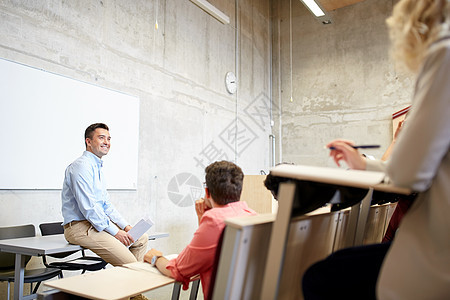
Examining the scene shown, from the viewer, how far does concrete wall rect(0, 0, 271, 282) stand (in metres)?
3.74

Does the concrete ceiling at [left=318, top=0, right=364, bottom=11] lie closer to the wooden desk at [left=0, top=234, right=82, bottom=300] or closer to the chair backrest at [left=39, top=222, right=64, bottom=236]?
the chair backrest at [left=39, top=222, right=64, bottom=236]

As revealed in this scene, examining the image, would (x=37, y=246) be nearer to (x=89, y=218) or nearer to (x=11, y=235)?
(x=89, y=218)

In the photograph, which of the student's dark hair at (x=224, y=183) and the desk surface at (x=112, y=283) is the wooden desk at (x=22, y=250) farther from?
the student's dark hair at (x=224, y=183)

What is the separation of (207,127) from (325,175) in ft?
17.1

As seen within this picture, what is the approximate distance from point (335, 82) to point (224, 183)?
6359 millimetres

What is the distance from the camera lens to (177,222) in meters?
5.46

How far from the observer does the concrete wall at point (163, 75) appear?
3.74m

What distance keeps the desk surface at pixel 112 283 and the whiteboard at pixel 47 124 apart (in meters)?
2.17

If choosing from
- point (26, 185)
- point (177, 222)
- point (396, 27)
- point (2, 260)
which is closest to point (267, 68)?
point (177, 222)

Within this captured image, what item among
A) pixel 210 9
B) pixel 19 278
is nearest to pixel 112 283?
pixel 19 278

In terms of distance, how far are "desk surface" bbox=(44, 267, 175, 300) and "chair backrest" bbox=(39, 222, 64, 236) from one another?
1906 millimetres

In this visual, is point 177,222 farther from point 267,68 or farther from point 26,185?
point 267,68

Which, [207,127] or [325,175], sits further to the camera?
[207,127]

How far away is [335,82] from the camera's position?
759 centimetres
